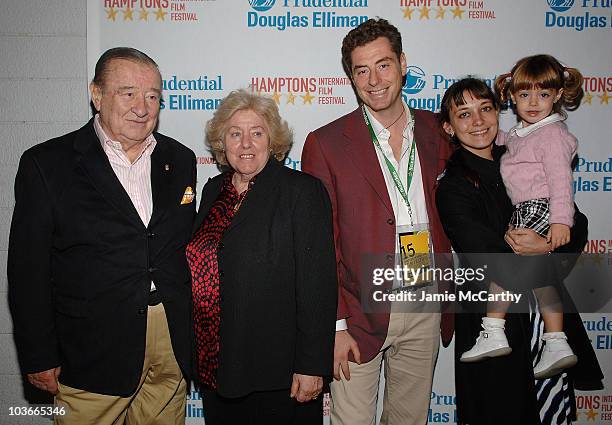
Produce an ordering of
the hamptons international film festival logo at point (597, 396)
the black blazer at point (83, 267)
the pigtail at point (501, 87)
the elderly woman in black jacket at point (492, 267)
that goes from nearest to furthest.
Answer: the black blazer at point (83, 267)
the elderly woman in black jacket at point (492, 267)
the pigtail at point (501, 87)
the hamptons international film festival logo at point (597, 396)

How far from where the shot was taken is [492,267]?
7.13 feet

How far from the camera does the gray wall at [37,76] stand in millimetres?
2826

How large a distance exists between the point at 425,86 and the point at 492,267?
4.03 feet

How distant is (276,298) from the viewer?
197 cm

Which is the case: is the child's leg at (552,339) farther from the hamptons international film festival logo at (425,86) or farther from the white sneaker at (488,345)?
the hamptons international film festival logo at (425,86)

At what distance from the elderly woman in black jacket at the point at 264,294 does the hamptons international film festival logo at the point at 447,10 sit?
1356 millimetres

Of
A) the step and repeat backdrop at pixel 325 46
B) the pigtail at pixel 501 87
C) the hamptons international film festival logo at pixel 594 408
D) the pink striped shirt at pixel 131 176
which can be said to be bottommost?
the hamptons international film festival logo at pixel 594 408

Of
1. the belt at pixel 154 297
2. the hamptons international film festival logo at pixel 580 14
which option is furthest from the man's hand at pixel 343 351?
the hamptons international film festival logo at pixel 580 14

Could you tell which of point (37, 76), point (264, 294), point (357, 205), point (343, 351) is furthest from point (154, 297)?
point (37, 76)

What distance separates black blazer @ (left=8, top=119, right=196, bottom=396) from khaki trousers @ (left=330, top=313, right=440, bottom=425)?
0.90 m

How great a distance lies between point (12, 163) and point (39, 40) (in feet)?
2.49

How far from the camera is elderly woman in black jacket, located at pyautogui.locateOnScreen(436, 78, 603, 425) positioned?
2105 mm

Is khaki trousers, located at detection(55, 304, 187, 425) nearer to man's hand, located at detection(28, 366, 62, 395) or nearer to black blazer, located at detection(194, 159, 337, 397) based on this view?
man's hand, located at detection(28, 366, 62, 395)

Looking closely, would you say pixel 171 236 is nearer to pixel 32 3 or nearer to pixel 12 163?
pixel 12 163
